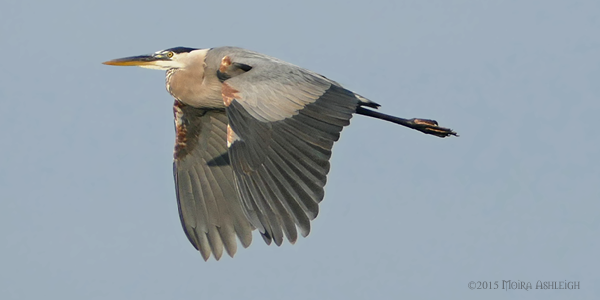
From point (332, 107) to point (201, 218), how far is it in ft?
6.64

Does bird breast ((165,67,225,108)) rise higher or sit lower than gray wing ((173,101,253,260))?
higher

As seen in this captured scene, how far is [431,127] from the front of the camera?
→ 7.89 metres

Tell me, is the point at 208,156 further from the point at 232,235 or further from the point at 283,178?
the point at 283,178

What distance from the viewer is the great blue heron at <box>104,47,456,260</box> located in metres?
5.97

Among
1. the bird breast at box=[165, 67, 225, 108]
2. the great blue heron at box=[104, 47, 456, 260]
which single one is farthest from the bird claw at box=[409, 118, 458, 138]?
the bird breast at box=[165, 67, 225, 108]

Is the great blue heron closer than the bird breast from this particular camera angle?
Yes

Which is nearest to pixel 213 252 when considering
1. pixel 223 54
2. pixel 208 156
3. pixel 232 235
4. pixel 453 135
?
pixel 232 235

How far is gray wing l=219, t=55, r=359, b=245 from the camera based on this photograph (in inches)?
233

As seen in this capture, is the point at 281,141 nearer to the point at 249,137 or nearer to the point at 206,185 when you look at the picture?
the point at 249,137

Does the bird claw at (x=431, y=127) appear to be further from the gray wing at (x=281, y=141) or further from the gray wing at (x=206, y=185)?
the gray wing at (x=206, y=185)

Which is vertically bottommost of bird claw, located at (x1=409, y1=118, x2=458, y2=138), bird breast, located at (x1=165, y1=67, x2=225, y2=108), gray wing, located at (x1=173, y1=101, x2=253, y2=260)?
gray wing, located at (x1=173, y1=101, x2=253, y2=260)

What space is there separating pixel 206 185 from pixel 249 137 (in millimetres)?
2045

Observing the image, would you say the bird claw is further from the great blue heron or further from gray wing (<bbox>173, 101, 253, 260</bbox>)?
gray wing (<bbox>173, 101, 253, 260</bbox>)

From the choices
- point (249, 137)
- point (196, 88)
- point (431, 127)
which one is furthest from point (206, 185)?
point (431, 127)
